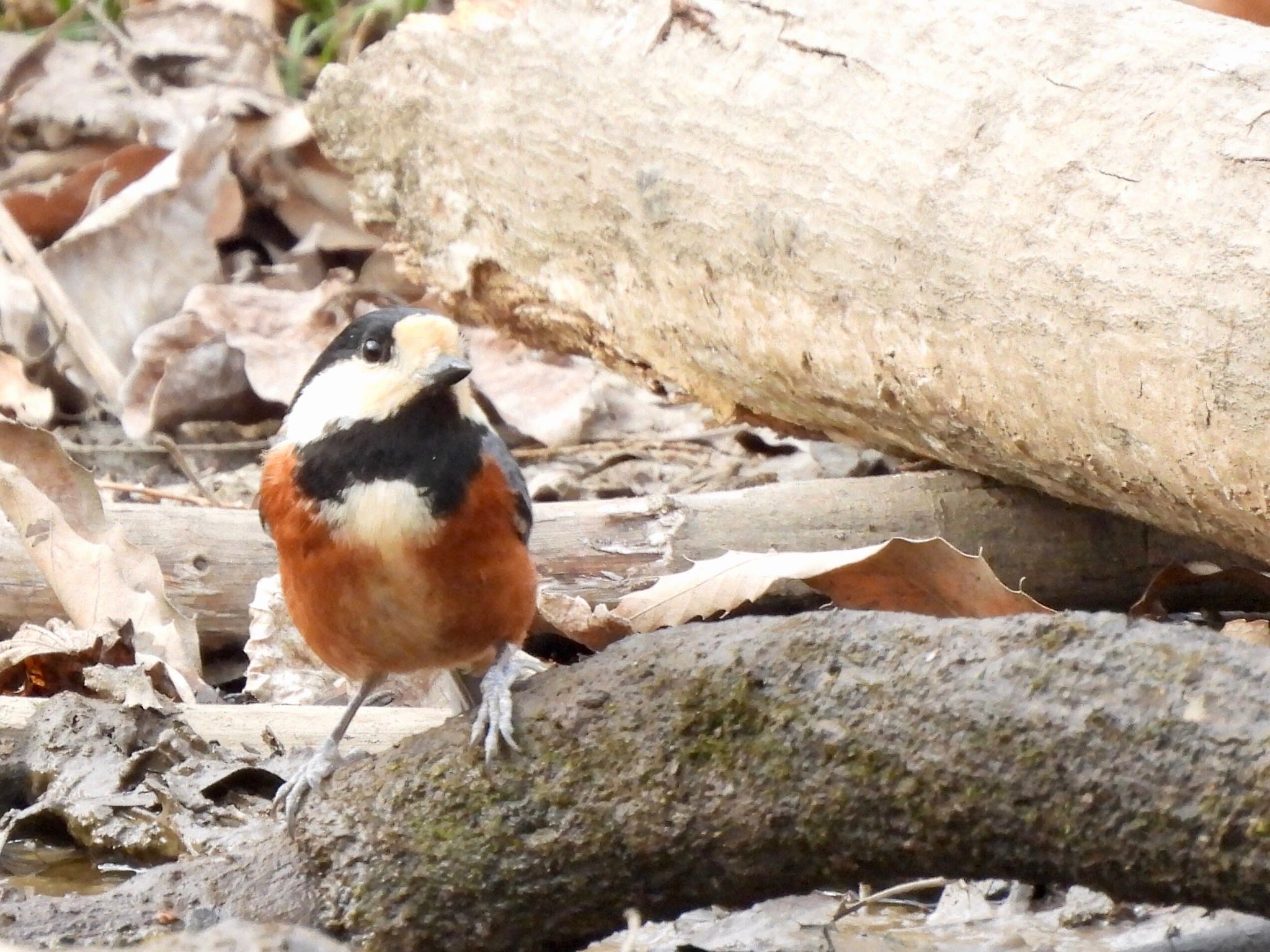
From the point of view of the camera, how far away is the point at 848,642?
7.38 feet

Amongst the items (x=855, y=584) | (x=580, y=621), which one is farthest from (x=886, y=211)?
(x=580, y=621)

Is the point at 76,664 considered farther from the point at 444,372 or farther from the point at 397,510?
the point at 444,372

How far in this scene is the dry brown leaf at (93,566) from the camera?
4.21 metres

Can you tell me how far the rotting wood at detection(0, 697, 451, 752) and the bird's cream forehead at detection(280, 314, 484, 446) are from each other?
3.11ft

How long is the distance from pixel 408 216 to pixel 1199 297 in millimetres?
2720

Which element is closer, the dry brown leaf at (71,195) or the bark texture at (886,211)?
the bark texture at (886,211)

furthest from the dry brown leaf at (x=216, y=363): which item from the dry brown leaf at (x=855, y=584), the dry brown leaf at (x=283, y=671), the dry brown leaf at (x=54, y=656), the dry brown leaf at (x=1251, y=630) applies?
the dry brown leaf at (x=1251, y=630)

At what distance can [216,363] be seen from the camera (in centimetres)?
630

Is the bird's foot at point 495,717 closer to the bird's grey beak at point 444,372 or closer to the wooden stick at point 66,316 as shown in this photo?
the bird's grey beak at point 444,372

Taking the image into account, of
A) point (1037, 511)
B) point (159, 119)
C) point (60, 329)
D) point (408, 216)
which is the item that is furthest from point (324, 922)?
point (159, 119)

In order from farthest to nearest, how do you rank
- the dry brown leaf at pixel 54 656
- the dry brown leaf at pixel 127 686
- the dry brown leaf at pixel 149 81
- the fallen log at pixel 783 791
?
the dry brown leaf at pixel 149 81 → the dry brown leaf at pixel 54 656 → the dry brown leaf at pixel 127 686 → the fallen log at pixel 783 791

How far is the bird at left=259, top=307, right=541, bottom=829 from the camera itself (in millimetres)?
2916

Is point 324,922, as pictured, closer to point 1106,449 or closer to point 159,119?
point 1106,449

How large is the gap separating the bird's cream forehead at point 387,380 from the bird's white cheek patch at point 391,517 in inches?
5.3
